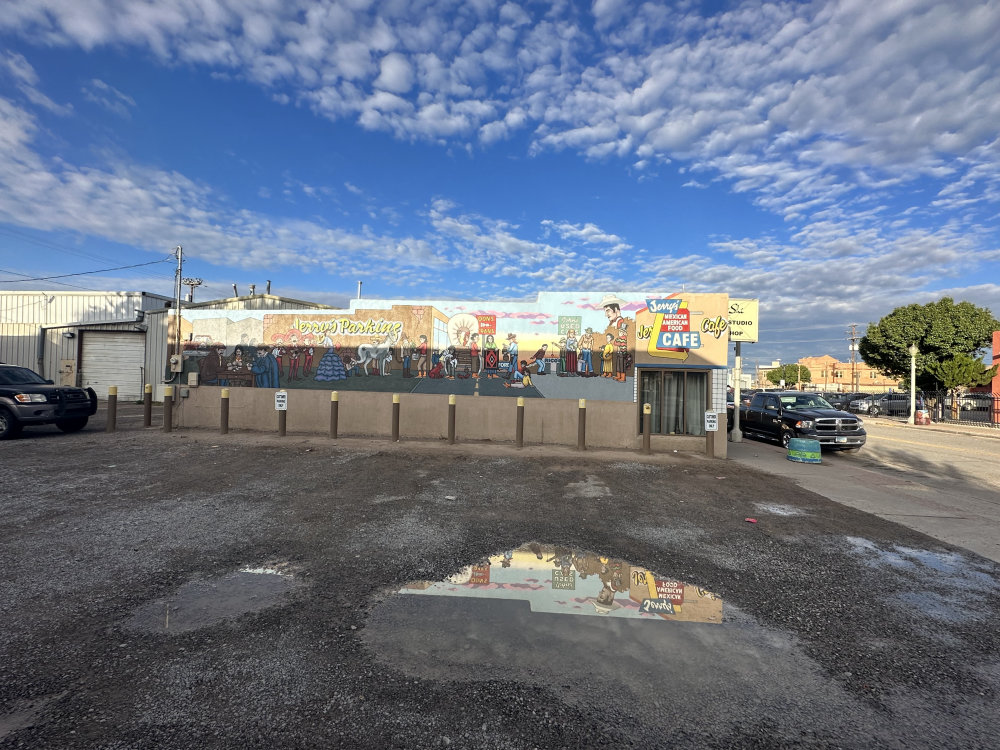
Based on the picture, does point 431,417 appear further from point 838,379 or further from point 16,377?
point 838,379

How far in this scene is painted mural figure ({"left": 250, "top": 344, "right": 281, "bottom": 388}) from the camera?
14.1 meters

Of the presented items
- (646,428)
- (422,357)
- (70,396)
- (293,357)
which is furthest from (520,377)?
(70,396)

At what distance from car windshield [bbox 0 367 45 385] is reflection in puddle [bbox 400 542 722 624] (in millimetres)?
13036


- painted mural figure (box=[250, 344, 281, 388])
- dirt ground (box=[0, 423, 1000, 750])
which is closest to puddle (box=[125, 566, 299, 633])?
dirt ground (box=[0, 423, 1000, 750])

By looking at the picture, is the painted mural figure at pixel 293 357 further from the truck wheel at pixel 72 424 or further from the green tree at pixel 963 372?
the green tree at pixel 963 372

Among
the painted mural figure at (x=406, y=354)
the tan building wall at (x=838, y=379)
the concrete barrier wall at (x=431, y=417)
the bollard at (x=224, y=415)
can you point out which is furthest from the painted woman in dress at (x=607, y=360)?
the tan building wall at (x=838, y=379)

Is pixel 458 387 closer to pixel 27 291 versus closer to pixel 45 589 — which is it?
pixel 45 589

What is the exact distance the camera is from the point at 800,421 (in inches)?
522

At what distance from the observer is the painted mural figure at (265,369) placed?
46.3 ft

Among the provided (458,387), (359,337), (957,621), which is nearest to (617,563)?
(957,621)

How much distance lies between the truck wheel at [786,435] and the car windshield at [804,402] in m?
0.97

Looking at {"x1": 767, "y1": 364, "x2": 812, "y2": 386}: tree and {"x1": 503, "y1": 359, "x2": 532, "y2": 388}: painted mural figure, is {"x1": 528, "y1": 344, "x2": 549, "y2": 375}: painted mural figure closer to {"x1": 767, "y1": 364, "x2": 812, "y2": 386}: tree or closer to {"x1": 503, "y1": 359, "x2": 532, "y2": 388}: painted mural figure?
{"x1": 503, "y1": 359, "x2": 532, "y2": 388}: painted mural figure

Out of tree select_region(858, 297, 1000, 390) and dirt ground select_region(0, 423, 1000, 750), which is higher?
tree select_region(858, 297, 1000, 390)

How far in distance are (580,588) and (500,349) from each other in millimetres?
9598
